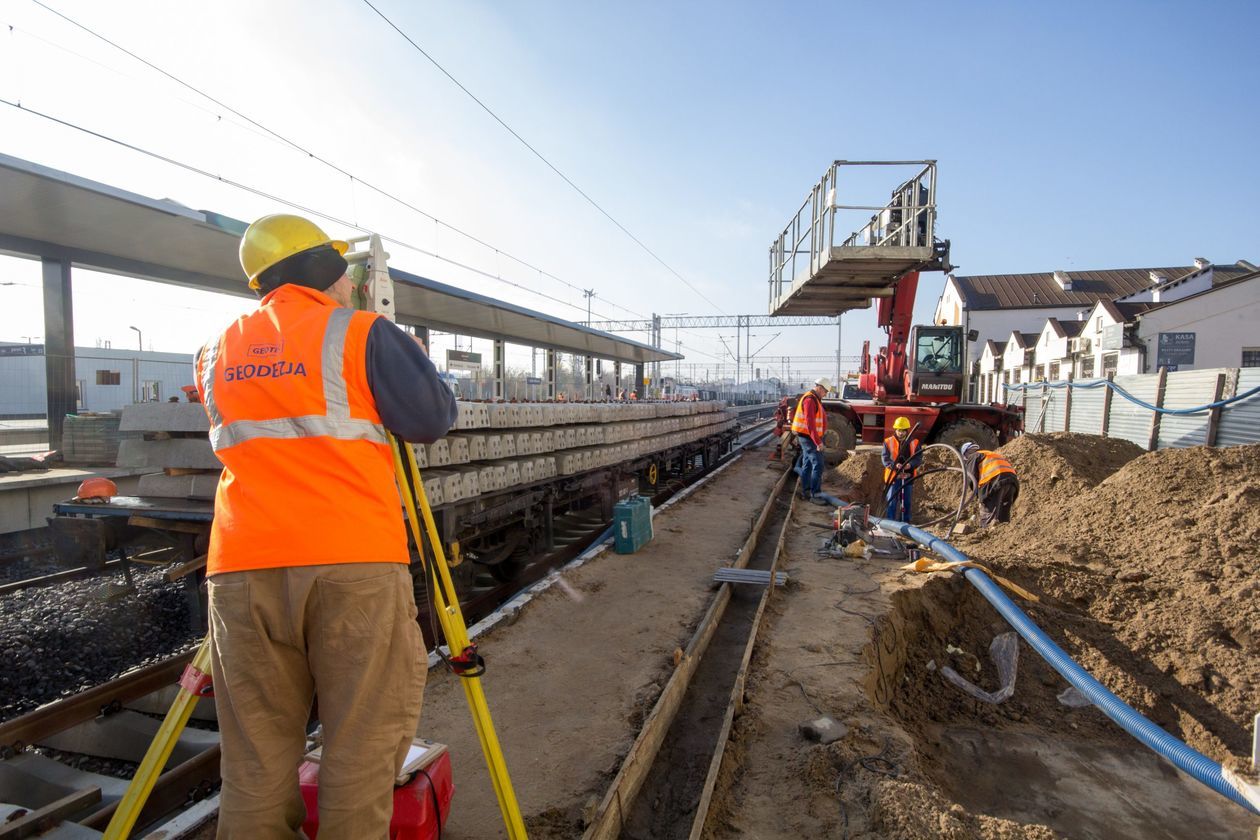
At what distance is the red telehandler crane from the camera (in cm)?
1084

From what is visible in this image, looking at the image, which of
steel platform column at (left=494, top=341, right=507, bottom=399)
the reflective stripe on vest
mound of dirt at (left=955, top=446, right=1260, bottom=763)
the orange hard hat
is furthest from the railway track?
steel platform column at (left=494, top=341, right=507, bottom=399)

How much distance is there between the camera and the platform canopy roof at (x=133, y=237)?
690 centimetres

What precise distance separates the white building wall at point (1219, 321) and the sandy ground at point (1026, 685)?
2630 cm

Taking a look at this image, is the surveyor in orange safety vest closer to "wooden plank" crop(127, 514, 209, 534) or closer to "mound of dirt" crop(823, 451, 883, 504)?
"mound of dirt" crop(823, 451, 883, 504)

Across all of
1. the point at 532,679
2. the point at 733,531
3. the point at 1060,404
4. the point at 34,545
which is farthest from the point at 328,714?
the point at 1060,404

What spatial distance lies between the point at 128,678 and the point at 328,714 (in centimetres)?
328

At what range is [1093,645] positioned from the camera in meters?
5.02

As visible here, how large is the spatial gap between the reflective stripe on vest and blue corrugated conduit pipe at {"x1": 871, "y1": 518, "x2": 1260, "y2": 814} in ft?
12.7

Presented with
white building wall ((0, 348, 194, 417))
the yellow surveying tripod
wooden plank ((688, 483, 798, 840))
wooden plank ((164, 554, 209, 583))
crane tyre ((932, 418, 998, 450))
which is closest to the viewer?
the yellow surveying tripod

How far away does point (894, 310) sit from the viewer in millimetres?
13977

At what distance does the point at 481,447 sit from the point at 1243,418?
35.8 ft

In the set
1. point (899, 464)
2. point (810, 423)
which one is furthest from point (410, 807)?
point (810, 423)

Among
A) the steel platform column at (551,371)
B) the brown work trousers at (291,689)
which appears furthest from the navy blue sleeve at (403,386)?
the steel platform column at (551,371)

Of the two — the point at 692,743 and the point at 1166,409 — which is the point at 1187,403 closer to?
the point at 1166,409
